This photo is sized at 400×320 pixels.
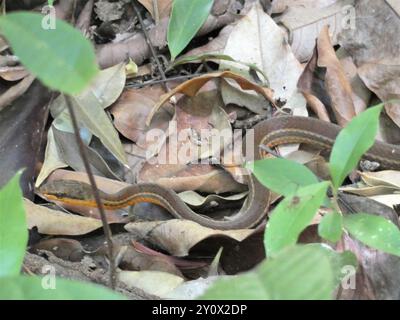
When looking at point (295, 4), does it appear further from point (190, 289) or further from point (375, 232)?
point (375, 232)

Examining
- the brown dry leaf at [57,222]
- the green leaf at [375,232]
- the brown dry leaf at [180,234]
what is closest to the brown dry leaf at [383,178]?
the brown dry leaf at [180,234]

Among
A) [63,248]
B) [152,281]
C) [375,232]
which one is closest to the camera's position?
[375,232]

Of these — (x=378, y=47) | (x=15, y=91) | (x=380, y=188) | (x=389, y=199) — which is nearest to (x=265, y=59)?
(x=378, y=47)

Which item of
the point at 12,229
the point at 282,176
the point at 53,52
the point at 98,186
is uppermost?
the point at 53,52

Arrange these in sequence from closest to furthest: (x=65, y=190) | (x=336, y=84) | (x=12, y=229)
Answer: (x=12, y=229) → (x=65, y=190) → (x=336, y=84)

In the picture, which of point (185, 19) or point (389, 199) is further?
point (185, 19)

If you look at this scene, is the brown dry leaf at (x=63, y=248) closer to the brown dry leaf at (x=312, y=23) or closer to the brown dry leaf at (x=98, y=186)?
the brown dry leaf at (x=98, y=186)

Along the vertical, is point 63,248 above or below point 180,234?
below
